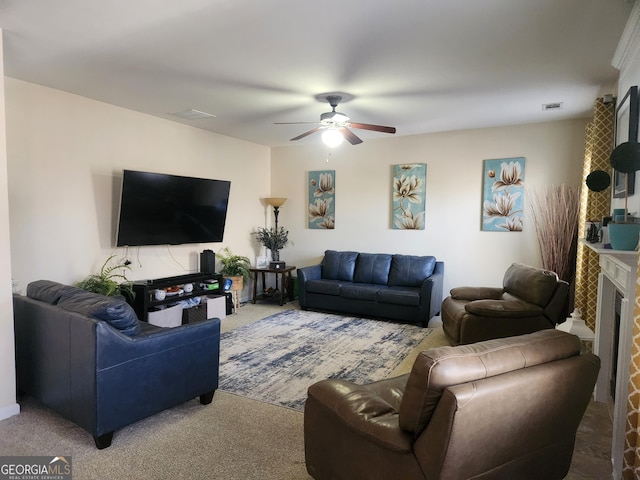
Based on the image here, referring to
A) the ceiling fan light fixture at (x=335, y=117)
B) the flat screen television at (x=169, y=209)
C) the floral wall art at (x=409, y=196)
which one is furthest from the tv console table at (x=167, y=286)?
the floral wall art at (x=409, y=196)

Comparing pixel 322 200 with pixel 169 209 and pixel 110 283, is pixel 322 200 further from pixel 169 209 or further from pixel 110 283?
pixel 110 283

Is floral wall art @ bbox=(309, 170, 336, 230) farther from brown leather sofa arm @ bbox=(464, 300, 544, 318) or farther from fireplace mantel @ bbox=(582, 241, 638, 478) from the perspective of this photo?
fireplace mantel @ bbox=(582, 241, 638, 478)

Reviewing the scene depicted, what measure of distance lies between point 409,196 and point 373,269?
1212 millimetres

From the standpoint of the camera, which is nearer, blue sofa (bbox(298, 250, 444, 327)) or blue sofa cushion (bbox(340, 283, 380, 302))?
blue sofa (bbox(298, 250, 444, 327))

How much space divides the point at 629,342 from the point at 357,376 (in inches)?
79.4

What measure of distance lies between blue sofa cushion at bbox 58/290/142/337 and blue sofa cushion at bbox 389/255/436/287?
388 cm

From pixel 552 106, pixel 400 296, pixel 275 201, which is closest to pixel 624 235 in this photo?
pixel 552 106

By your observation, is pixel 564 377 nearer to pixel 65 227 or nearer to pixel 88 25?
pixel 88 25

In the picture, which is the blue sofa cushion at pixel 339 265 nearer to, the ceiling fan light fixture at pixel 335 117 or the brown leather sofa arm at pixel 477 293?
the brown leather sofa arm at pixel 477 293

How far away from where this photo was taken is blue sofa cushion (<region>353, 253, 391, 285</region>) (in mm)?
5883

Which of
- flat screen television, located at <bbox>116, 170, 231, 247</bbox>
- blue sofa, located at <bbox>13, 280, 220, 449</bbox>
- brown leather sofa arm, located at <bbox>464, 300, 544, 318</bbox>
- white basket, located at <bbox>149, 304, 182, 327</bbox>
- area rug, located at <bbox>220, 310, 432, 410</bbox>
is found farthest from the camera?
white basket, located at <bbox>149, 304, 182, 327</bbox>

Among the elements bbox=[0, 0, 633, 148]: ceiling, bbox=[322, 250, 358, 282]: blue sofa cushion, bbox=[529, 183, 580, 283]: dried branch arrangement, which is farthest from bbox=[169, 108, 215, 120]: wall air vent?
bbox=[529, 183, 580, 283]: dried branch arrangement

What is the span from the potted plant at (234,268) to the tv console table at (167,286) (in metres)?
0.34

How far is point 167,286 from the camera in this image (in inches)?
188
